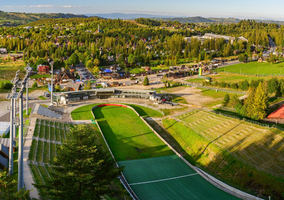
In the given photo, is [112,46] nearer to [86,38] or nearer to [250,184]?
[86,38]

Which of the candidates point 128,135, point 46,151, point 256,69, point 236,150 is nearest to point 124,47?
point 256,69

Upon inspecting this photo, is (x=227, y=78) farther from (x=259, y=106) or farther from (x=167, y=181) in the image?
(x=167, y=181)

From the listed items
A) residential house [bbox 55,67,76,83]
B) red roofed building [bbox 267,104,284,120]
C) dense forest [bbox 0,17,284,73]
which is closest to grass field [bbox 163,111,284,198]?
Answer: red roofed building [bbox 267,104,284,120]

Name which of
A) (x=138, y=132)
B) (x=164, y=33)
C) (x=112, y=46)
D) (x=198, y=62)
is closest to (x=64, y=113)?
(x=138, y=132)

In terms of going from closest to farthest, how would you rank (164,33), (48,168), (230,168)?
(48,168)
(230,168)
(164,33)

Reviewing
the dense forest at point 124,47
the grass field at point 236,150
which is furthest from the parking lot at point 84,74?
the grass field at point 236,150

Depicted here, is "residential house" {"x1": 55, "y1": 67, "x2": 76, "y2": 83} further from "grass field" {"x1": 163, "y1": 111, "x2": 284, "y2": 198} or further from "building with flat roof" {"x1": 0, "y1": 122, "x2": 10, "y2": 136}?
"grass field" {"x1": 163, "y1": 111, "x2": 284, "y2": 198}

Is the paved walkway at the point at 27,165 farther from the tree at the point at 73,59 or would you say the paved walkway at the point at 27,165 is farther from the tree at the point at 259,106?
the tree at the point at 73,59
